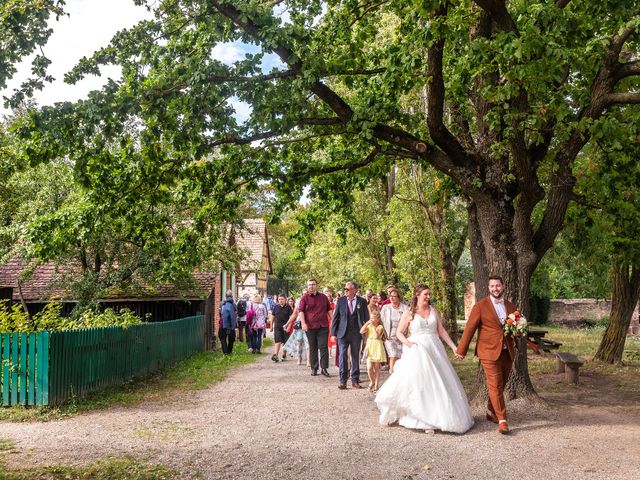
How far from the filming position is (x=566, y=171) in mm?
10016

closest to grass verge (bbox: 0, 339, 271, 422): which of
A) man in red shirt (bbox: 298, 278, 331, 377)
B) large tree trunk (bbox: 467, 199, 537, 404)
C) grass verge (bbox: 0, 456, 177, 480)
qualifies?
man in red shirt (bbox: 298, 278, 331, 377)

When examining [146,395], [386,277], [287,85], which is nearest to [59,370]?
[146,395]

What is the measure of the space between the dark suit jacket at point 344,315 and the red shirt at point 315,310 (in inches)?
37.1

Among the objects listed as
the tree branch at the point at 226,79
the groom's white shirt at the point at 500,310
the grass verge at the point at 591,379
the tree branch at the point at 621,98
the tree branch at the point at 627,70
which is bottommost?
the grass verge at the point at 591,379

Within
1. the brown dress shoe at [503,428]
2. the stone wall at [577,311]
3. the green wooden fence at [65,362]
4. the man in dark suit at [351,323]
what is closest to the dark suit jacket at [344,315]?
the man in dark suit at [351,323]

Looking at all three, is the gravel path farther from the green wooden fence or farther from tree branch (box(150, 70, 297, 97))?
tree branch (box(150, 70, 297, 97))

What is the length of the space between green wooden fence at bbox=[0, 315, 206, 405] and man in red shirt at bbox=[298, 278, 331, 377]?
367 centimetres

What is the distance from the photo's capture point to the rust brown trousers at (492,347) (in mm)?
8719

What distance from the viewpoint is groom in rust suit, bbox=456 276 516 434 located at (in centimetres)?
874

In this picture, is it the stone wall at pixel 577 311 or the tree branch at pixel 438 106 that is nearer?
the tree branch at pixel 438 106

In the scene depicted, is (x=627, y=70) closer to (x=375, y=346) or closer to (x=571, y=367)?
(x=571, y=367)

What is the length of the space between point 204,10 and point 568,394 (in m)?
9.04

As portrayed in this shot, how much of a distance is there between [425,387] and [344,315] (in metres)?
4.55

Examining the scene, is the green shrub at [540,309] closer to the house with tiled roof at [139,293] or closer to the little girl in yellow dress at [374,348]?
the house with tiled roof at [139,293]
